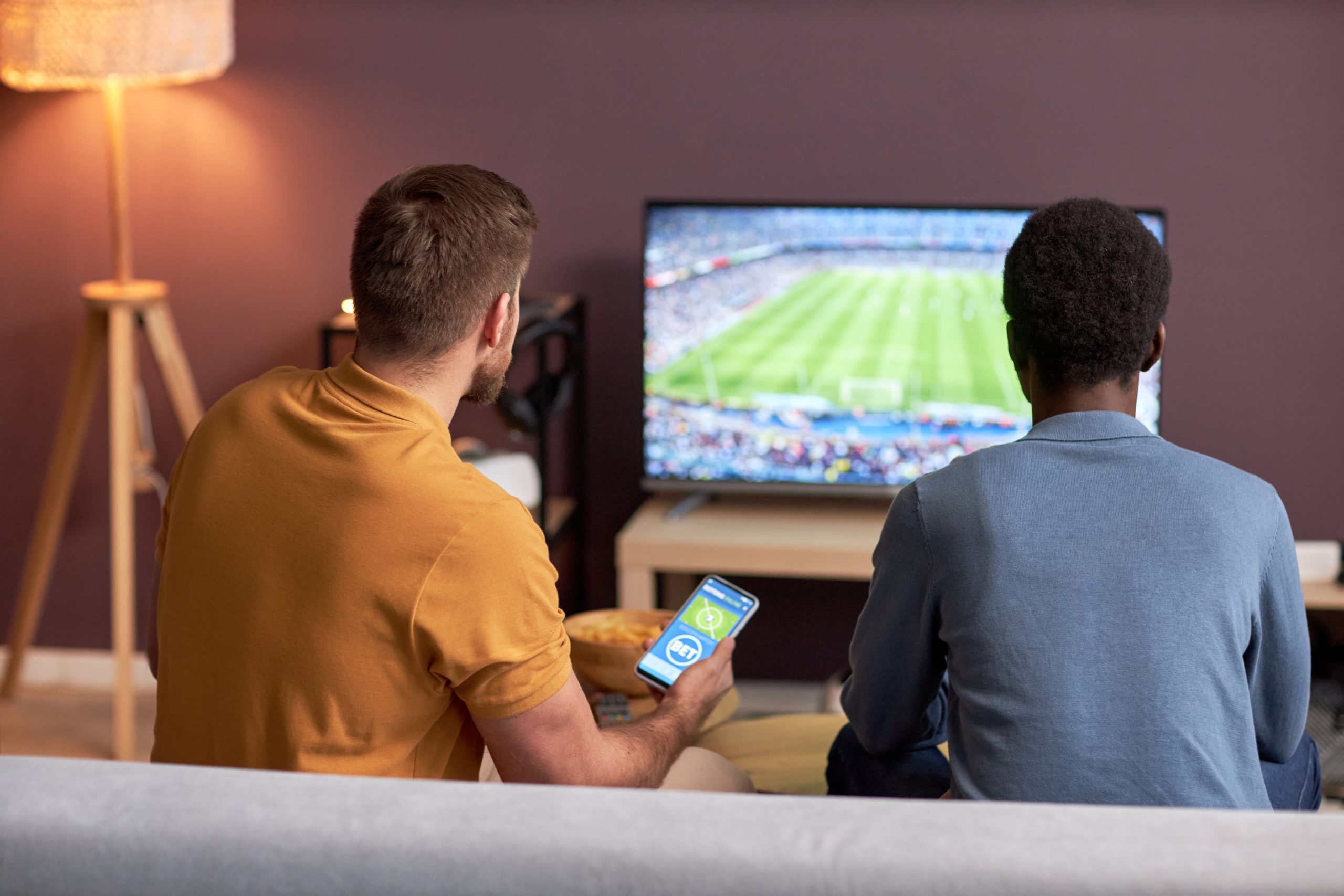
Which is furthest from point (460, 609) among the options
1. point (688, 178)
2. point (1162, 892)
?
point (688, 178)

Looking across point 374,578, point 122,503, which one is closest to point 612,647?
point 374,578

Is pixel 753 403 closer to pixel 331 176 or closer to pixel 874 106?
pixel 874 106

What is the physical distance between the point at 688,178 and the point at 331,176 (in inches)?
36.2

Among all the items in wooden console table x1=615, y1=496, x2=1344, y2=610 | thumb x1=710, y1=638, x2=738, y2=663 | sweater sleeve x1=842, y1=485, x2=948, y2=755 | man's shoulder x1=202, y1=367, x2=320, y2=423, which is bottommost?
wooden console table x1=615, y1=496, x2=1344, y2=610

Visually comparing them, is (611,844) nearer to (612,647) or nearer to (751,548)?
(612,647)

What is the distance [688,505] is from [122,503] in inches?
52.1

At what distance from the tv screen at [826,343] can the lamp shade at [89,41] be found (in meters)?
1.14

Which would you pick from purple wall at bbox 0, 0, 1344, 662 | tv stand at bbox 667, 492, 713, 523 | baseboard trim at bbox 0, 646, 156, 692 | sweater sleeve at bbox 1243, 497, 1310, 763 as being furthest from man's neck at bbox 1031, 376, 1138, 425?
baseboard trim at bbox 0, 646, 156, 692

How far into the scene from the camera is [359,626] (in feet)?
4.06

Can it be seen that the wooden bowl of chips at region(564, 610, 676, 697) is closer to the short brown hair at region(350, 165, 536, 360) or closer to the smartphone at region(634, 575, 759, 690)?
the smartphone at region(634, 575, 759, 690)

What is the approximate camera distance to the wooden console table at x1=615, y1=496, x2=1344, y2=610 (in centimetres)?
295

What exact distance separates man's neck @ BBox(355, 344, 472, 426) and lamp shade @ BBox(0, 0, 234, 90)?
5.84ft

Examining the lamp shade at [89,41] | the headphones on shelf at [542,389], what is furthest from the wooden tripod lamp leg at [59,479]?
the headphones on shelf at [542,389]

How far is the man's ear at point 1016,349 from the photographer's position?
4.63 feet
